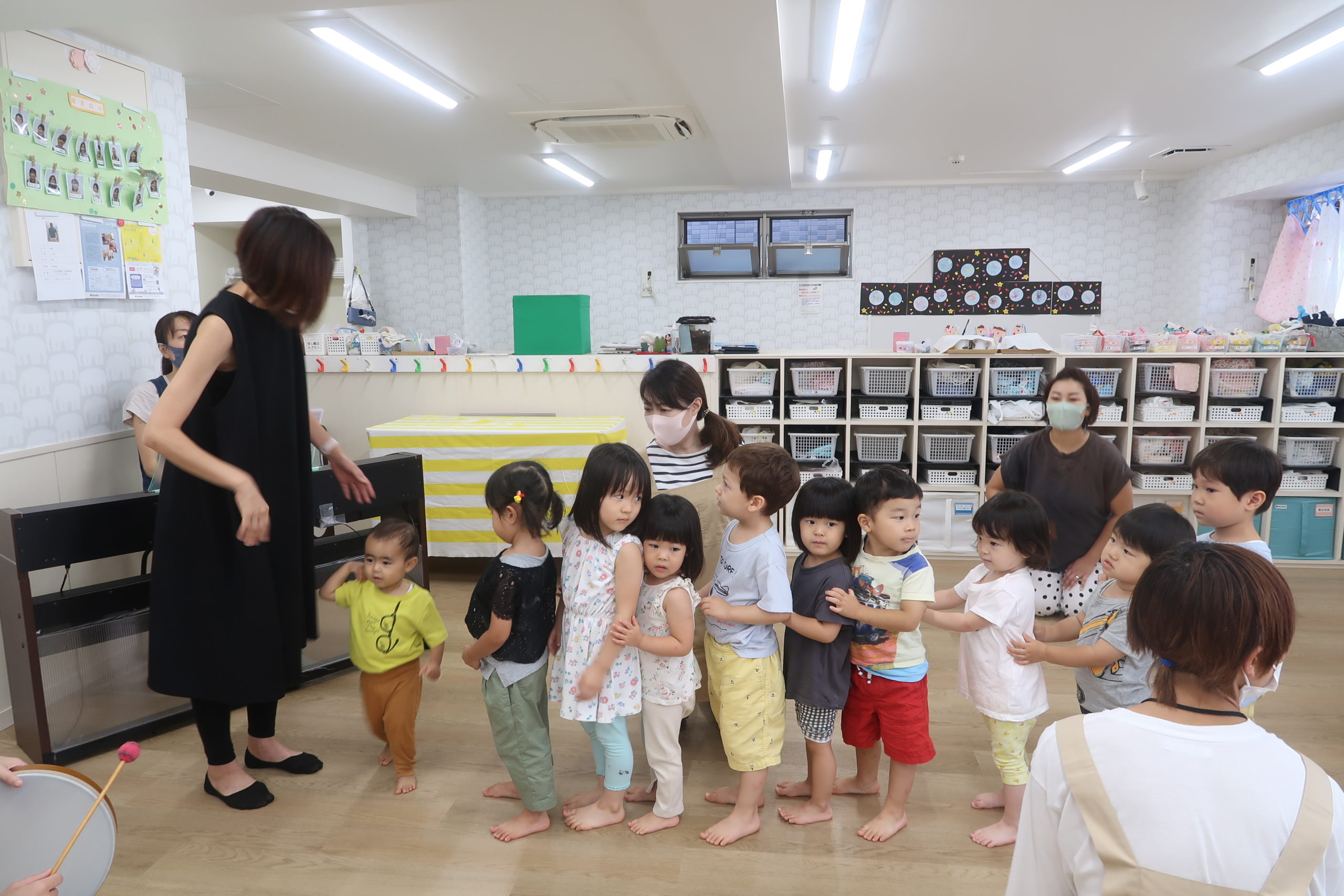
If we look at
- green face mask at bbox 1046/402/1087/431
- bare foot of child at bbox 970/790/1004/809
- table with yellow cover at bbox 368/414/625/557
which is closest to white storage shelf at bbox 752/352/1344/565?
table with yellow cover at bbox 368/414/625/557

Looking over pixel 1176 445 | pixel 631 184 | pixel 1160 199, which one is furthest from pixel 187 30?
pixel 1160 199

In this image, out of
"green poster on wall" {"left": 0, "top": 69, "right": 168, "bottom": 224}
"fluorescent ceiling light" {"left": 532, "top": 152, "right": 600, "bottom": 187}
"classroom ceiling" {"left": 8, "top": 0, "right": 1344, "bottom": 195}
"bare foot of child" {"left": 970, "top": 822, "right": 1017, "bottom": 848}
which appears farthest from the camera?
"fluorescent ceiling light" {"left": 532, "top": 152, "right": 600, "bottom": 187}

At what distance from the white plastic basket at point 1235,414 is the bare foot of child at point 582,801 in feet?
13.5

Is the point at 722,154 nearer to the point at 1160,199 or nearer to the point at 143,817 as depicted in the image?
the point at 1160,199

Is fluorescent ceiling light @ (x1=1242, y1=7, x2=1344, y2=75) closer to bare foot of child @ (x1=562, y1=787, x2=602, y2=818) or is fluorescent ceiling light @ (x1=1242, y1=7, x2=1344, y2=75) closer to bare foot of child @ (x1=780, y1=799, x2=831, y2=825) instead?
bare foot of child @ (x1=780, y1=799, x2=831, y2=825)

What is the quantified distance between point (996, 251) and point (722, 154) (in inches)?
113

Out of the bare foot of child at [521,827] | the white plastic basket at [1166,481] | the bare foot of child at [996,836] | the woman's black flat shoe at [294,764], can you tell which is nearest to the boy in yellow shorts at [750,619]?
the bare foot of child at [521,827]

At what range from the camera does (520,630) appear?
202cm

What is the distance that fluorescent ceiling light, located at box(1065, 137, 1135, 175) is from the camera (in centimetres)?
556

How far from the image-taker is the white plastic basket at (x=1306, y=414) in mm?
4504

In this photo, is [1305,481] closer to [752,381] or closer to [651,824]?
[752,381]

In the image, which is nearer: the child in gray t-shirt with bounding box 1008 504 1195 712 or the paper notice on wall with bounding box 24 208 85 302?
the child in gray t-shirt with bounding box 1008 504 1195 712

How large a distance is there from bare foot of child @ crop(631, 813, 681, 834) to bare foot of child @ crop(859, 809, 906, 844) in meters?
0.48

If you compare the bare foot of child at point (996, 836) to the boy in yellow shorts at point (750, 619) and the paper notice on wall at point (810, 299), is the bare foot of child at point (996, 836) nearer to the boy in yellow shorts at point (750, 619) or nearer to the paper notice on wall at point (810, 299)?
the boy in yellow shorts at point (750, 619)
